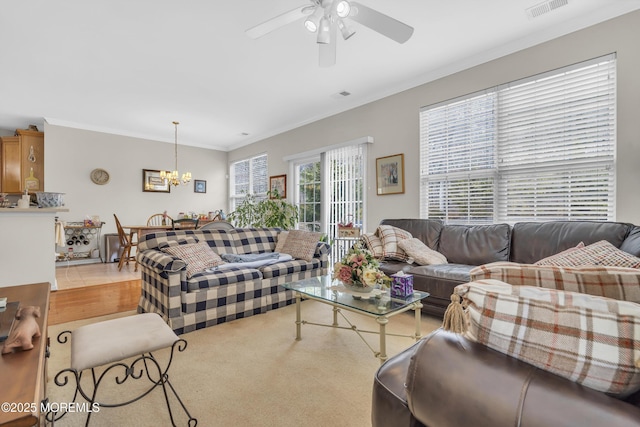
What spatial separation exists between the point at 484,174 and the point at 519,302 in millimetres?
3120

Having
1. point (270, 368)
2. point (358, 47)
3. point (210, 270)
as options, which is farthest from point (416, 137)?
point (270, 368)

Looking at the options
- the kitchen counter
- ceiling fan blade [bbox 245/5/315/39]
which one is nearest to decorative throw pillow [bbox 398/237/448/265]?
ceiling fan blade [bbox 245/5/315/39]

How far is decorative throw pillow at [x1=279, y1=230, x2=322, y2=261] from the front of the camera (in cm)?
370

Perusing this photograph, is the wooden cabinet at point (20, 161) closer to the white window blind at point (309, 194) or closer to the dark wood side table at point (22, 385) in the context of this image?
the white window blind at point (309, 194)

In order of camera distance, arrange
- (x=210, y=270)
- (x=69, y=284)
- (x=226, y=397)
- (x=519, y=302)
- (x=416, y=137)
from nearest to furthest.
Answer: (x=519, y=302) → (x=226, y=397) → (x=210, y=270) → (x=416, y=137) → (x=69, y=284)

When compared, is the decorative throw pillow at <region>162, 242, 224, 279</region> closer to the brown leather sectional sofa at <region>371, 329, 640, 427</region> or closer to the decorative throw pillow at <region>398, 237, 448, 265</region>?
the decorative throw pillow at <region>398, 237, 448, 265</region>

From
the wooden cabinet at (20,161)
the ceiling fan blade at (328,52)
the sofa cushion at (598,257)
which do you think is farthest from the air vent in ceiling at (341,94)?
the wooden cabinet at (20,161)

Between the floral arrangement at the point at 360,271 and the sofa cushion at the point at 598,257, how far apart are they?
4.42 feet

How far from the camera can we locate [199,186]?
7.44m

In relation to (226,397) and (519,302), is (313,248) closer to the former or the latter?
(226,397)

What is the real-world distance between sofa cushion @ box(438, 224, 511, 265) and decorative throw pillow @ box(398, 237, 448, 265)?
14 centimetres

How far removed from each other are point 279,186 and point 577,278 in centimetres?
562

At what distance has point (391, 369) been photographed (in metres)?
0.92

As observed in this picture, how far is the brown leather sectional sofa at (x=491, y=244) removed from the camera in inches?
96.3
